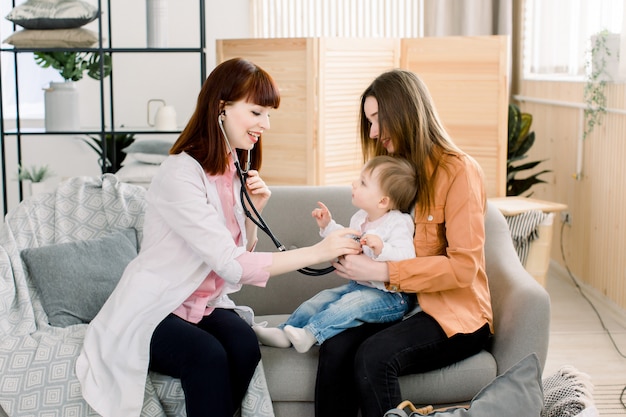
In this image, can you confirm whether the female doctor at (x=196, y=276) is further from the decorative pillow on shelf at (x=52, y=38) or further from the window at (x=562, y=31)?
the window at (x=562, y=31)

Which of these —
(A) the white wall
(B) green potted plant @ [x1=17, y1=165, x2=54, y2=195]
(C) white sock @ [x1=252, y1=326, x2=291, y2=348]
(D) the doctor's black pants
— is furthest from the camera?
(A) the white wall

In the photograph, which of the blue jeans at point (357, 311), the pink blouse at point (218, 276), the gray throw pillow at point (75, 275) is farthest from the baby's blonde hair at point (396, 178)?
the gray throw pillow at point (75, 275)

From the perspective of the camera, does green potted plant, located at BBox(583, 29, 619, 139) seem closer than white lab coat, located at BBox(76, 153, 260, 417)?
No

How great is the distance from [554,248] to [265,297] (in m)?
2.86

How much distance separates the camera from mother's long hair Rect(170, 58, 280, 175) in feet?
7.34

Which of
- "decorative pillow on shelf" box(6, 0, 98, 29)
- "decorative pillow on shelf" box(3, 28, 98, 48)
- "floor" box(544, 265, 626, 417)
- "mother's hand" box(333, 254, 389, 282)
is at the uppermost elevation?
"decorative pillow on shelf" box(6, 0, 98, 29)

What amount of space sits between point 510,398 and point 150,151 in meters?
2.71

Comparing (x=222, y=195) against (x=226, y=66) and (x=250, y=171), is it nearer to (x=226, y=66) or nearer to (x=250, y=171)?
(x=250, y=171)

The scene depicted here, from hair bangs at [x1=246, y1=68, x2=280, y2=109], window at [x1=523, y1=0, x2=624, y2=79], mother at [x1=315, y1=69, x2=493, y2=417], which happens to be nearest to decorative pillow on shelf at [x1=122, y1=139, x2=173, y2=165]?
hair bangs at [x1=246, y1=68, x2=280, y2=109]

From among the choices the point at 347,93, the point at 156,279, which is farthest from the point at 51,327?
the point at 347,93

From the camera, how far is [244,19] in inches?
240

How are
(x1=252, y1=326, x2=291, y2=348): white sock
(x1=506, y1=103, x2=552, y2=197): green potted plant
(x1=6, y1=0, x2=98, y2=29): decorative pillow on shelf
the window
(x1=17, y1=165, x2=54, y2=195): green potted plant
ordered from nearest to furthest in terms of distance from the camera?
(x1=252, y1=326, x2=291, y2=348): white sock < (x1=6, y1=0, x2=98, y2=29): decorative pillow on shelf < (x1=17, y1=165, x2=54, y2=195): green potted plant < the window < (x1=506, y1=103, x2=552, y2=197): green potted plant

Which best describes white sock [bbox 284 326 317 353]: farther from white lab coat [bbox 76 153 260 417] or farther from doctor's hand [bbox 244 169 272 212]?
doctor's hand [bbox 244 169 272 212]

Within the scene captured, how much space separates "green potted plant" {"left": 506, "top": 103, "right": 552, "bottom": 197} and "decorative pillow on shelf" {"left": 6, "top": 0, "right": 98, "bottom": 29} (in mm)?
2425
